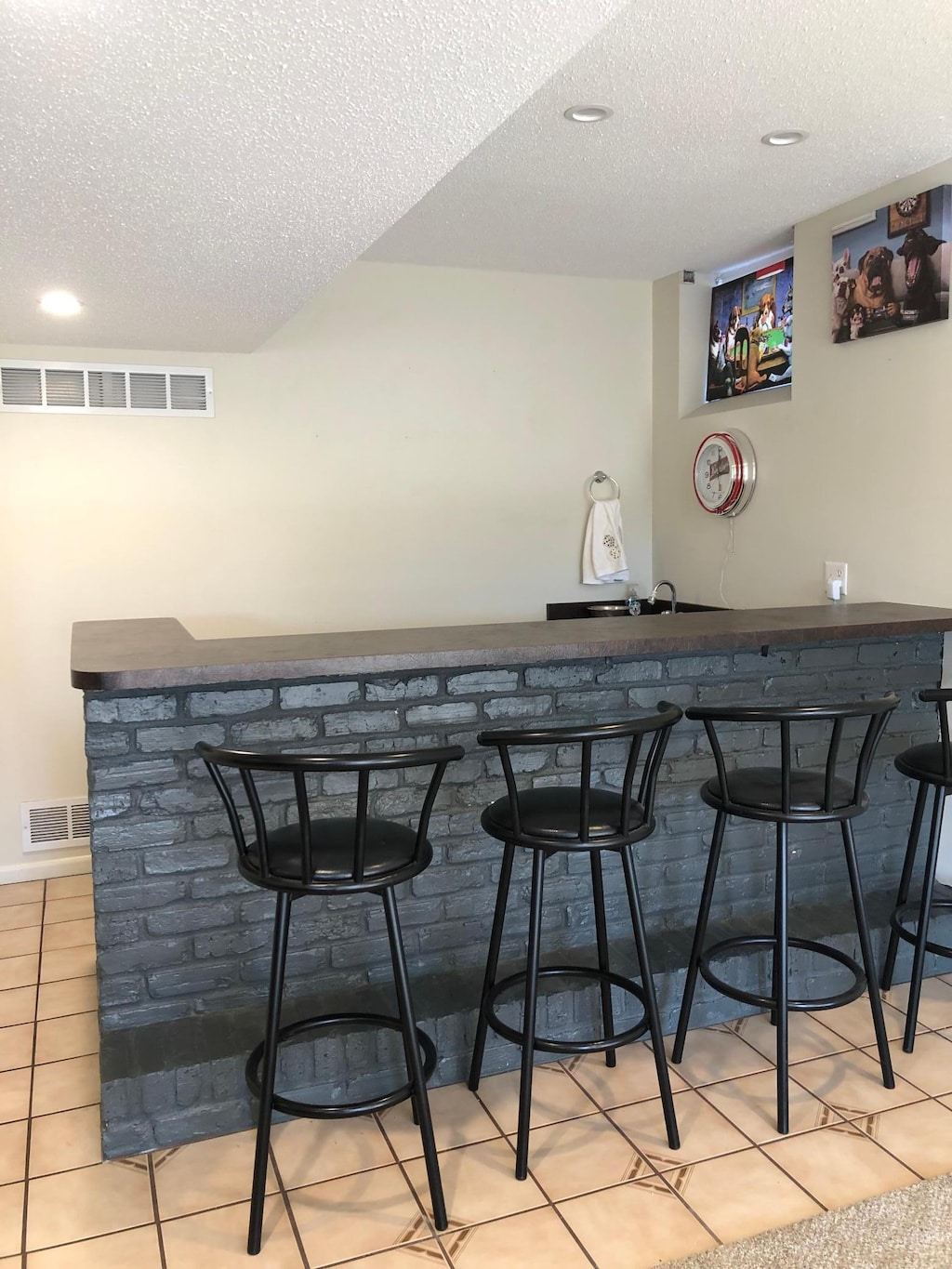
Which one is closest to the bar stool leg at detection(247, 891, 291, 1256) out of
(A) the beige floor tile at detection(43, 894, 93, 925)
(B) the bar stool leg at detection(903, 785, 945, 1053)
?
(B) the bar stool leg at detection(903, 785, 945, 1053)

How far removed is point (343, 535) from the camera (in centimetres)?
412

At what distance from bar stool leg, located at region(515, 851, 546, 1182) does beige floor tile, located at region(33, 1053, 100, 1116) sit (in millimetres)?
1078

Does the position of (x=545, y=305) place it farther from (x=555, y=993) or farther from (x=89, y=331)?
(x=555, y=993)

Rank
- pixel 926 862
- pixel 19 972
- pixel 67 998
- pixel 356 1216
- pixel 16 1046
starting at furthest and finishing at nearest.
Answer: pixel 19 972 → pixel 67 998 → pixel 16 1046 → pixel 926 862 → pixel 356 1216

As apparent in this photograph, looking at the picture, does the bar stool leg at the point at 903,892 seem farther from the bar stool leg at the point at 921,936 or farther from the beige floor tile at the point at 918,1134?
the beige floor tile at the point at 918,1134

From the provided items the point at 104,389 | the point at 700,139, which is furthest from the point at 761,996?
the point at 104,389

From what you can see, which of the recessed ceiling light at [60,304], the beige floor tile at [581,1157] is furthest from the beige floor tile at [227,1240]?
the recessed ceiling light at [60,304]

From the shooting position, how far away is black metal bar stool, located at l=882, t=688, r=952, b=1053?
2.51 meters

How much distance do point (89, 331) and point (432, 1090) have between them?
8.69 feet

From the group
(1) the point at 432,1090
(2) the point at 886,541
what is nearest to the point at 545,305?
(2) the point at 886,541

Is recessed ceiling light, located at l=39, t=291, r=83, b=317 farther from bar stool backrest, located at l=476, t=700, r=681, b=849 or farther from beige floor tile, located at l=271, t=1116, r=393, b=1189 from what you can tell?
beige floor tile, located at l=271, t=1116, r=393, b=1189

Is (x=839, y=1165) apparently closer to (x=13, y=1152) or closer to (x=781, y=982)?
(x=781, y=982)

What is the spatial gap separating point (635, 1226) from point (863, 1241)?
0.42m

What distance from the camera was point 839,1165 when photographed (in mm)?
2109
